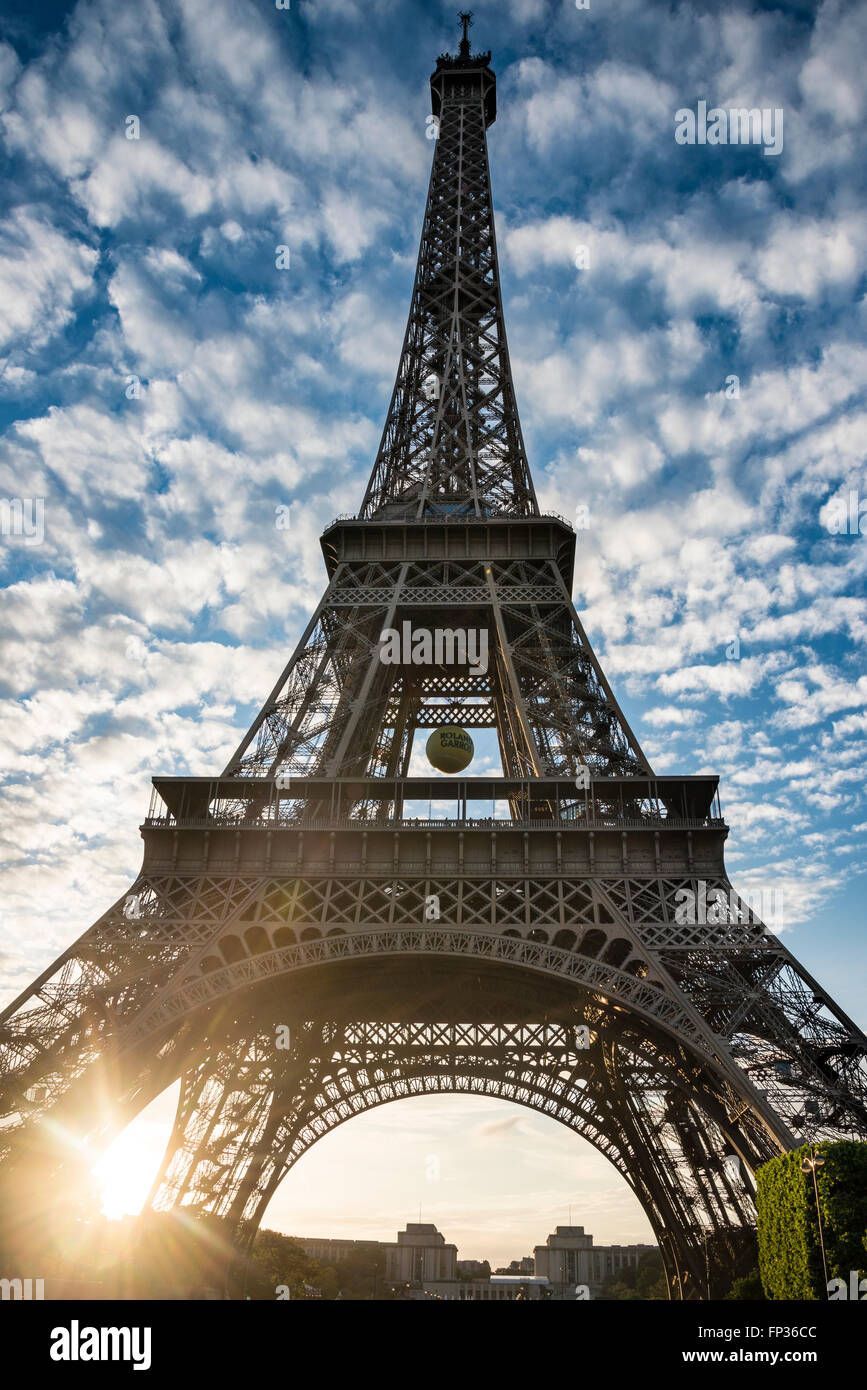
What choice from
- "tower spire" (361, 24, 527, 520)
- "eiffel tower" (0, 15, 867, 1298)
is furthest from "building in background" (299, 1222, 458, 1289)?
"tower spire" (361, 24, 527, 520)

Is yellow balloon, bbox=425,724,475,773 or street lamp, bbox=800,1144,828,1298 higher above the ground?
yellow balloon, bbox=425,724,475,773

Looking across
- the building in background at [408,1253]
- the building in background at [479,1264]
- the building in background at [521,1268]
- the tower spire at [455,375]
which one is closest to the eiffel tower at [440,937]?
the tower spire at [455,375]

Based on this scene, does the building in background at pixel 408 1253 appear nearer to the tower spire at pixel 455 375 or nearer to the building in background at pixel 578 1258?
the building in background at pixel 578 1258

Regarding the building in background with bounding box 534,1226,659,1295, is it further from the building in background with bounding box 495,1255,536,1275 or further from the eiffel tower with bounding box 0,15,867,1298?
the eiffel tower with bounding box 0,15,867,1298

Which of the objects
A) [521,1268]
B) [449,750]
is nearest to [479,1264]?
[521,1268]
